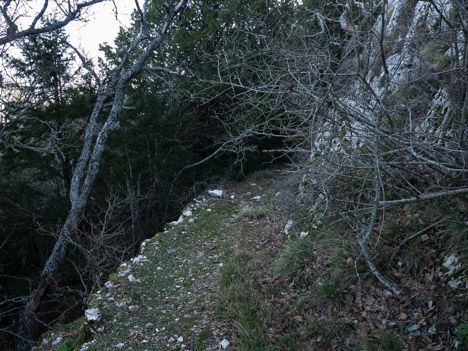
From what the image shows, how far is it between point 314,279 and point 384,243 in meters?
0.89

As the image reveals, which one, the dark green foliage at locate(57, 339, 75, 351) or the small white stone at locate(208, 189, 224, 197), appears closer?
the dark green foliage at locate(57, 339, 75, 351)

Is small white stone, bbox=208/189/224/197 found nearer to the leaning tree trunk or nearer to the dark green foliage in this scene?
the leaning tree trunk

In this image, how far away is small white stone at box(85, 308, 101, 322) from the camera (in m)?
4.18

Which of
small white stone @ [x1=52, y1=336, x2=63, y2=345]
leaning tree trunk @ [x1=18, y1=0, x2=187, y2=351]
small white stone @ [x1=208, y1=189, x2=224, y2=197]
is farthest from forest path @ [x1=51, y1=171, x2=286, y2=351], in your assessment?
leaning tree trunk @ [x1=18, y1=0, x2=187, y2=351]

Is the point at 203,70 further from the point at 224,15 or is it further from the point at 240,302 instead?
the point at 240,302

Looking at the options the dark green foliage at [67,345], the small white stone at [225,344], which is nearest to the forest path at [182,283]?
the small white stone at [225,344]

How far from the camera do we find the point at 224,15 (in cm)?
952

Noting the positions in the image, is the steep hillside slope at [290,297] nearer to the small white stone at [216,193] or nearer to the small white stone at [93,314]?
the small white stone at [93,314]

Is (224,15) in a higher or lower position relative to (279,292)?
higher

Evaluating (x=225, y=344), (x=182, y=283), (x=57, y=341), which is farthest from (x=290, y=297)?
(x=57, y=341)

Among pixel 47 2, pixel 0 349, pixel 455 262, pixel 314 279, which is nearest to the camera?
pixel 455 262

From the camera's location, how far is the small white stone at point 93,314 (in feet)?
13.7

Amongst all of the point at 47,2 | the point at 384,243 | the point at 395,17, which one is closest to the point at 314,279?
the point at 384,243

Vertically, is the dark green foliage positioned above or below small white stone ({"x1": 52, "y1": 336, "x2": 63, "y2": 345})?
above
